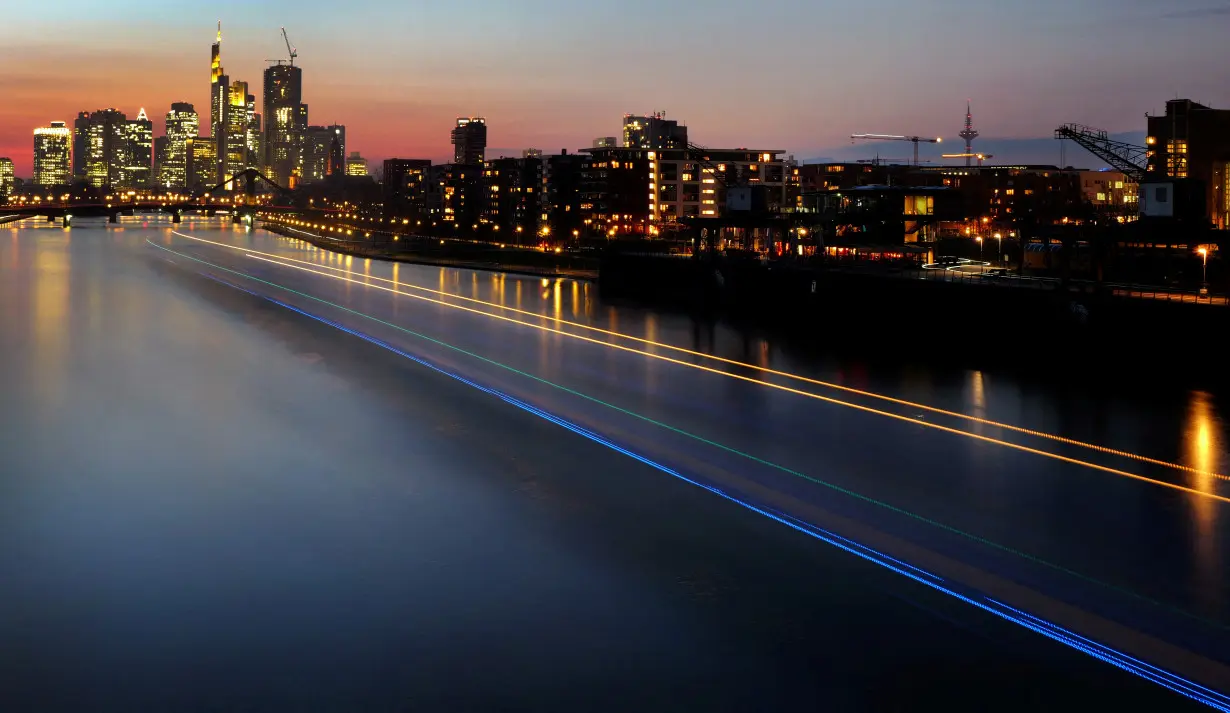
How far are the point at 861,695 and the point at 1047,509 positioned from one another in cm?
775

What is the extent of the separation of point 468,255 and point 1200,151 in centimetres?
6034

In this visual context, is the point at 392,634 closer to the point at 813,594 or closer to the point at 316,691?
the point at 316,691

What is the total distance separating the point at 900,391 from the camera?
95.1ft

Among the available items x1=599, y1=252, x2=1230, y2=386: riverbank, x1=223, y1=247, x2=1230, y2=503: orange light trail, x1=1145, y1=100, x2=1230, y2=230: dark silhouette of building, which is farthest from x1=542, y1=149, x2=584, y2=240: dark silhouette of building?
x1=223, y1=247, x2=1230, y2=503: orange light trail

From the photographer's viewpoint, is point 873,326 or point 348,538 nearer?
point 348,538

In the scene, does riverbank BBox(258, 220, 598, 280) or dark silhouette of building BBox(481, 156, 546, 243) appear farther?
dark silhouette of building BBox(481, 156, 546, 243)

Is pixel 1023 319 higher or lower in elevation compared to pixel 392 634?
higher

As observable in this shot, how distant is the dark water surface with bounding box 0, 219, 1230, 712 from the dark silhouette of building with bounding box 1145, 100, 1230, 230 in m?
47.1

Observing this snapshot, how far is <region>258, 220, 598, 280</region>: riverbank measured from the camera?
260ft

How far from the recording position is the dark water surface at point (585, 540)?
1141 centimetres

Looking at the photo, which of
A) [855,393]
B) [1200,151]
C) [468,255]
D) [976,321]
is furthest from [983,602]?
[468,255]

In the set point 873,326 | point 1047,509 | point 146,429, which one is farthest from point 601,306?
point 1047,509

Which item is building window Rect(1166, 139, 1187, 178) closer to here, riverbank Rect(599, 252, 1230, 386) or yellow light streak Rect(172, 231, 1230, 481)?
riverbank Rect(599, 252, 1230, 386)

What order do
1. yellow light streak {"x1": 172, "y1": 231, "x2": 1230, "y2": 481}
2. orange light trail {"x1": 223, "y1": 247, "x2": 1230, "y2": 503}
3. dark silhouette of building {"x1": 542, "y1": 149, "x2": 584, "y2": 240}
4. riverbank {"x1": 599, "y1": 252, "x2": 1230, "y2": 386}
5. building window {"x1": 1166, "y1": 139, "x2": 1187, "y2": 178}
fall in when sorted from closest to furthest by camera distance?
orange light trail {"x1": 223, "y1": 247, "x2": 1230, "y2": 503}
yellow light streak {"x1": 172, "y1": 231, "x2": 1230, "y2": 481}
riverbank {"x1": 599, "y1": 252, "x2": 1230, "y2": 386}
building window {"x1": 1166, "y1": 139, "x2": 1187, "y2": 178}
dark silhouette of building {"x1": 542, "y1": 149, "x2": 584, "y2": 240}
